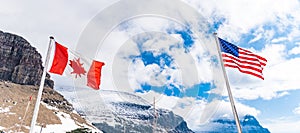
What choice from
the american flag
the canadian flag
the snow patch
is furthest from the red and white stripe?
the snow patch

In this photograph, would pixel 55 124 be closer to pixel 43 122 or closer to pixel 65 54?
pixel 43 122

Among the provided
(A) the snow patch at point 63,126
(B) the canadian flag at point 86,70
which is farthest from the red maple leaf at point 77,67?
(A) the snow patch at point 63,126

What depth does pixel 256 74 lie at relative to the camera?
44.4 feet

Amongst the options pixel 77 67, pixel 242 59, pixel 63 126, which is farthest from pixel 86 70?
pixel 63 126

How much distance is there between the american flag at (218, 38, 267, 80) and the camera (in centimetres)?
1362

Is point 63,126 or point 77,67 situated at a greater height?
point 77,67

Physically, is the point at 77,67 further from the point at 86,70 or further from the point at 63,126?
the point at 63,126

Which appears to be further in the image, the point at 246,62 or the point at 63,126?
the point at 63,126

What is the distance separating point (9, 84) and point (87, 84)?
7647 inches

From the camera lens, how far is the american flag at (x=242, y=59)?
44.7ft

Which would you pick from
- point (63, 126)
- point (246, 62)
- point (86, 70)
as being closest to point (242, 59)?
point (246, 62)

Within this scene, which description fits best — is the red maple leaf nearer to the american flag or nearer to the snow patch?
the american flag

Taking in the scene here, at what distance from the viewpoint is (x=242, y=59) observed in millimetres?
13797

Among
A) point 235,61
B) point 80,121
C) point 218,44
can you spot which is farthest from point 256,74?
point 80,121
